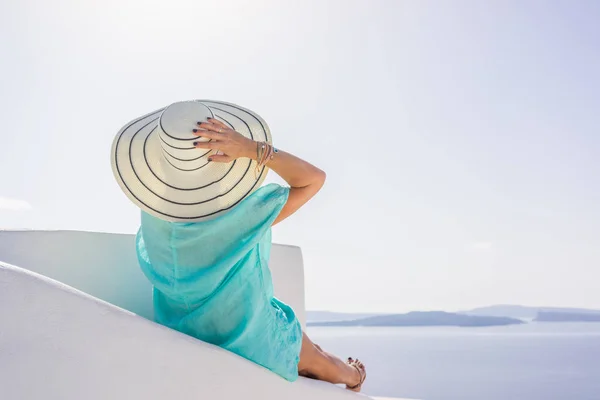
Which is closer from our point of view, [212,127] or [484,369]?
[212,127]

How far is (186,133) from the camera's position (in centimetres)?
145

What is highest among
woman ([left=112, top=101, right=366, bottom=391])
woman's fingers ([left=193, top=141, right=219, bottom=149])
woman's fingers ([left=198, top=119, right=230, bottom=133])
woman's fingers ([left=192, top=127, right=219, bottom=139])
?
woman's fingers ([left=198, top=119, right=230, bottom=133])

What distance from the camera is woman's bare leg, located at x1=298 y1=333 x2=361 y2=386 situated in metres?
1.94

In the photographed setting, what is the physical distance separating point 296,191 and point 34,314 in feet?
2.61

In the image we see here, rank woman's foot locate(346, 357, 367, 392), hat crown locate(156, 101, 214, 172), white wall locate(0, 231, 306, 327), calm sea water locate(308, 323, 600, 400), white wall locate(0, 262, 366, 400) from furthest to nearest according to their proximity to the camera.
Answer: calm sea water locate(308, 323, 600, 400) < woman's foot locate(346, 357, 367, 392) < white wall locate(0, 231, 306, 327) < hat crown locate(156, 101, 214, 172) < white wall locate(0, 262, 366, 400)

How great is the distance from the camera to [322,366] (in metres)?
2.00

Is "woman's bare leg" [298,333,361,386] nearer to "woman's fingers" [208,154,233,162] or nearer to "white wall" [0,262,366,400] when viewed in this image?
"white wall" [0,262,366,400]

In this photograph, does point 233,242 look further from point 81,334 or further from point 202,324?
point 81,334

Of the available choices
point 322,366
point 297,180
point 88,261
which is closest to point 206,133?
point 297,180

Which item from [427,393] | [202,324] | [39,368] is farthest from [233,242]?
[427,393]

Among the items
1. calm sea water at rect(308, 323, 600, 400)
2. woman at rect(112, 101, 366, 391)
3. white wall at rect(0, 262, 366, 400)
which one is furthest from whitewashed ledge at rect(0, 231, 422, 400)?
calm sea water at rect(308, 323, 600, 400)

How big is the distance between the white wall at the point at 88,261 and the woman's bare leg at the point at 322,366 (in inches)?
21.1

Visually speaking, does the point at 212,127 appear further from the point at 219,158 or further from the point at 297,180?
the point at 297,180

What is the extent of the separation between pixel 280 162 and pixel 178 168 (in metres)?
0.30
